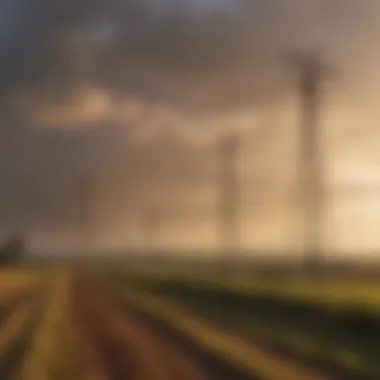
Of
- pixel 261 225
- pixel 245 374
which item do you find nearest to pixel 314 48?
pixel 261 225

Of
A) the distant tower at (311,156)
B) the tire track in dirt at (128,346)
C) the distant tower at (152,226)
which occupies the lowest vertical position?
the tire track in dirt at (128,346)

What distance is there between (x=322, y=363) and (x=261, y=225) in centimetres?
52

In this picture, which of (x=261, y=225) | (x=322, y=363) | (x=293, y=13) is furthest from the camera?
(x=293, y=13)

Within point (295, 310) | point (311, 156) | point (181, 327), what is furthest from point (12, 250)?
point (311, 156)

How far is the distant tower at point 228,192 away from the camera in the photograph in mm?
2262

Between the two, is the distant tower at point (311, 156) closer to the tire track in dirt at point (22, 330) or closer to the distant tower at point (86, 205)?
the distant tower at point (86, 205)

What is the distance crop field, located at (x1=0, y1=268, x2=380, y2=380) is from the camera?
210 centimetres

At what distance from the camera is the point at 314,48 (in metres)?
2.39

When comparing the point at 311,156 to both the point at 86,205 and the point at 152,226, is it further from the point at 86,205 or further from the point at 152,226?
the point at 86,205

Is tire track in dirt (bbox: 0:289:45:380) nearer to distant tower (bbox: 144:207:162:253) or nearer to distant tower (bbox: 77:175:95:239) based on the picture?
distant tower (bbox: 77:175:95:239)

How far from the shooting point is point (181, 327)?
226cm

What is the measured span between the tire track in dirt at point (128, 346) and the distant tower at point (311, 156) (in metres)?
0.54

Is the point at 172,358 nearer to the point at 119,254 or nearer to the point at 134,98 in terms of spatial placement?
the point at 119,254

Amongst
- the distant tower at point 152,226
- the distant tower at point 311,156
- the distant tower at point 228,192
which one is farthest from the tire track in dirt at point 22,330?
the distant tower at point 311,156
